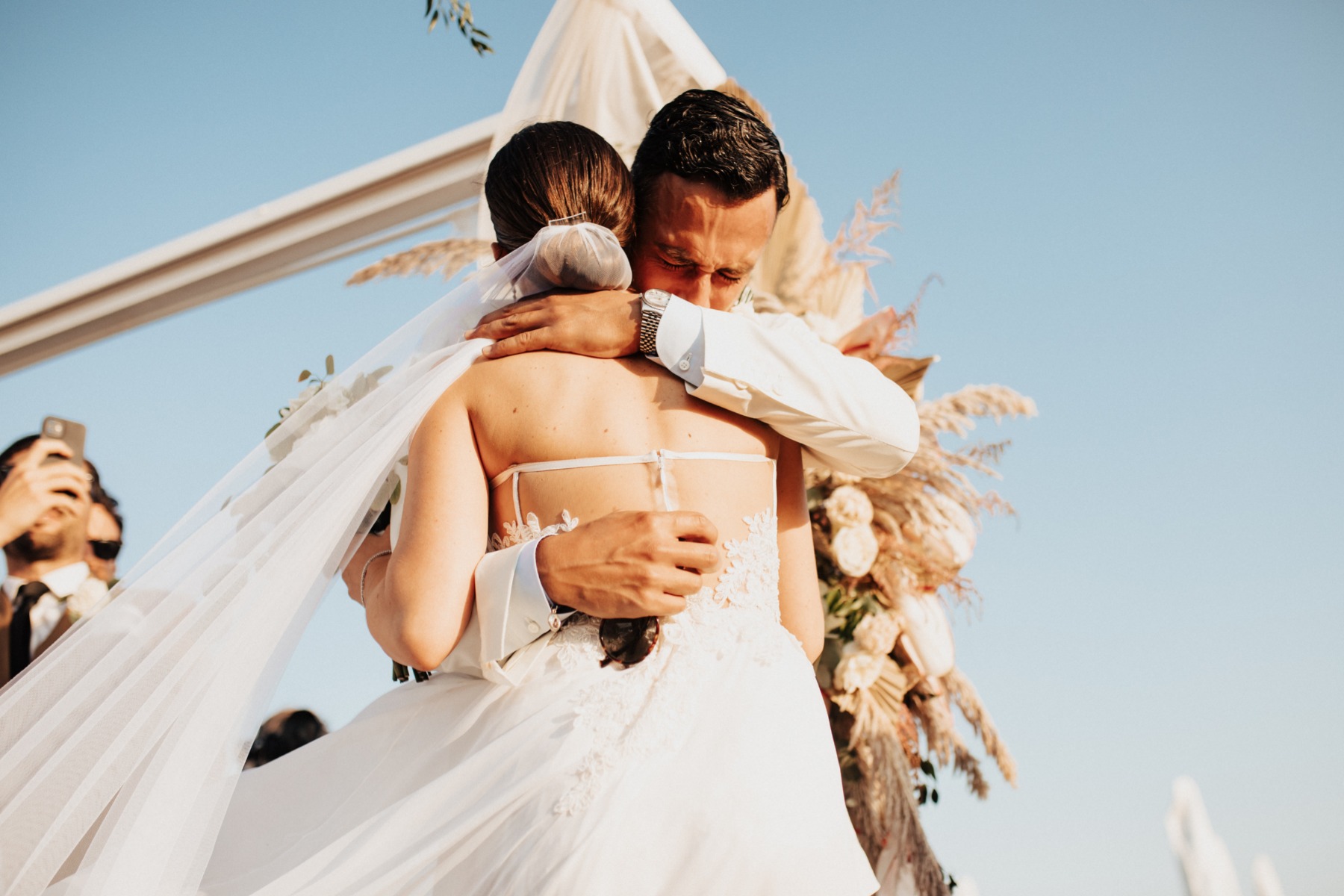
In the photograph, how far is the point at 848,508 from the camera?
4.19 metres

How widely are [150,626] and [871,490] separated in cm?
305

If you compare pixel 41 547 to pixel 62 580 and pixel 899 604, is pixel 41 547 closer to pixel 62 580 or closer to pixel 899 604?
pixel 62 580

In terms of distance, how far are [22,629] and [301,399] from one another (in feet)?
10.3

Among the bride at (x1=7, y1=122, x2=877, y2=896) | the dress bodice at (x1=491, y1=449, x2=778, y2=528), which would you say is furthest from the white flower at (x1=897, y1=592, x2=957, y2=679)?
the dress bodice at (x1=491, y1=449, x2=778, y2=528)

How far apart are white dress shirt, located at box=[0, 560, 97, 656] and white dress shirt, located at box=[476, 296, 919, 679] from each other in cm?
384

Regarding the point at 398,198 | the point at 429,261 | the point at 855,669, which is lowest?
the point at 855,669

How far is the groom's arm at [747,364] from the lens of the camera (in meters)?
2.08

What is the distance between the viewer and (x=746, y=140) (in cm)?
237

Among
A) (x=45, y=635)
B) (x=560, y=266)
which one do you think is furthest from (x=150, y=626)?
(x=45, y=635)

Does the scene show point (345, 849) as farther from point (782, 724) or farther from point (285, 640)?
point (782, 724)

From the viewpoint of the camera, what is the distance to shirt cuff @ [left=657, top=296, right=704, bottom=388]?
6.81 feet

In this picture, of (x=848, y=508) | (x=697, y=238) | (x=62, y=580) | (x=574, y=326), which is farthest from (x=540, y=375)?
(x=62, y=580)

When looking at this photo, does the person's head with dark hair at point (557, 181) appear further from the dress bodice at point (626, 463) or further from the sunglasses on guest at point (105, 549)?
the sunglasses on guest at point (105, 549)

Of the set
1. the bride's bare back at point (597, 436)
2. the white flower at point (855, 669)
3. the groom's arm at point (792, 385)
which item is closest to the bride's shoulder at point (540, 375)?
the bride's bare back at point (597, 436)
